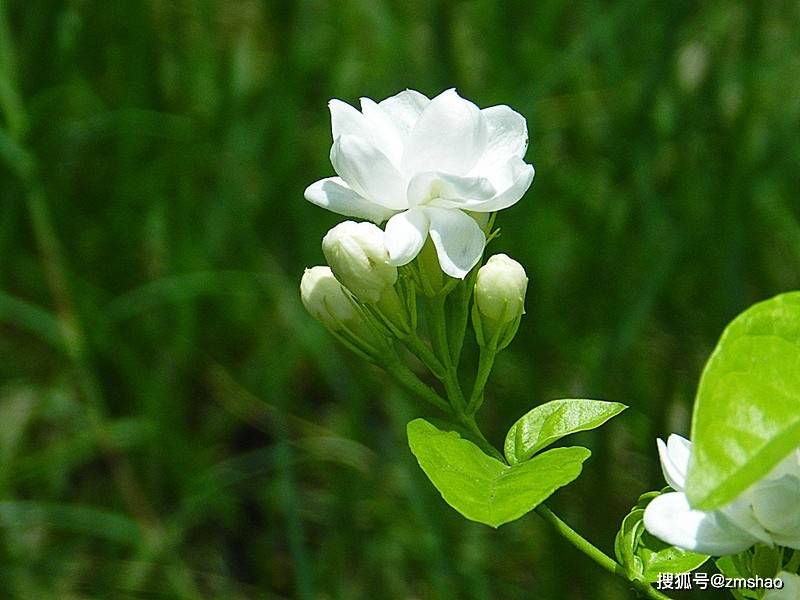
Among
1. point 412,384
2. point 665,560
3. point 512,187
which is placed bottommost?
point 665,560

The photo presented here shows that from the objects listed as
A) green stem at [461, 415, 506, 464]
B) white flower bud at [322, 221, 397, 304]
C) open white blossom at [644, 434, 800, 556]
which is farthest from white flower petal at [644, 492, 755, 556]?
white flower bud at [322, 221, 397, 304]

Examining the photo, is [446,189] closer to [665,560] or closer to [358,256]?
[358,256]

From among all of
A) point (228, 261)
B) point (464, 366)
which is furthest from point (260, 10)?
point (464, 366)

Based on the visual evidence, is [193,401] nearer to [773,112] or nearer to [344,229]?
[773,112]

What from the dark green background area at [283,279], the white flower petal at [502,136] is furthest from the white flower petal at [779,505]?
the dark green background area at [283,279]

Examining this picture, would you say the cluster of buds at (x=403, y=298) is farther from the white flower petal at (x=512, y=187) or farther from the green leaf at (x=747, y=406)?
the green leaf at (x=747, y=406)

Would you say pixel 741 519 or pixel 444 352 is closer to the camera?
pixel 741 519

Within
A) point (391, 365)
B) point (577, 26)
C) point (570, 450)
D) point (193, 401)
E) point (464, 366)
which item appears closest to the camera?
point (570, 450)

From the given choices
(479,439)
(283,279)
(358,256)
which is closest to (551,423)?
(479,439)
